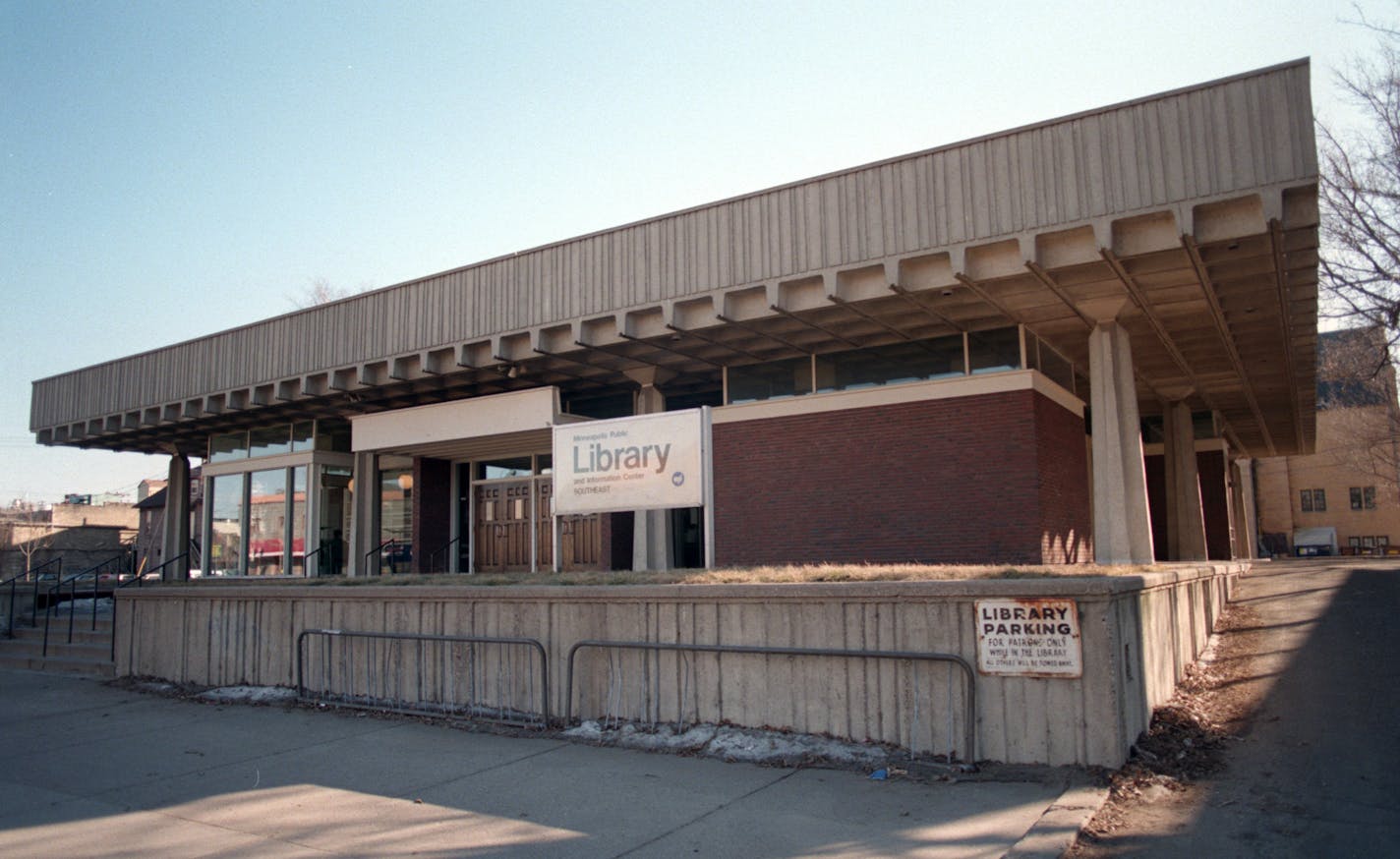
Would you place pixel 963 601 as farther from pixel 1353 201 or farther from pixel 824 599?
pixel 1353 201

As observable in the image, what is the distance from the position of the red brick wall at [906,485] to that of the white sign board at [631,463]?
4.33 m


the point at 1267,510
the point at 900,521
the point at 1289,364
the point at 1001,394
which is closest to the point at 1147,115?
the point at 1001,394

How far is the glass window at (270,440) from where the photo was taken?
2436cm

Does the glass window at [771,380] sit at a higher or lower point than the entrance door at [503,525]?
higher

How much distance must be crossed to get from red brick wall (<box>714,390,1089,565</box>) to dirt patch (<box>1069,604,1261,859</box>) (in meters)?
3.60

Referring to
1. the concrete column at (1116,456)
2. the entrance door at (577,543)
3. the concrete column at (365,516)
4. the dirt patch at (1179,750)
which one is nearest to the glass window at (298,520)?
the concrete column at (365,516)

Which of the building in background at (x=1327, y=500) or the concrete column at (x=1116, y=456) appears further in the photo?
the building in background at (x=1327, y=500)

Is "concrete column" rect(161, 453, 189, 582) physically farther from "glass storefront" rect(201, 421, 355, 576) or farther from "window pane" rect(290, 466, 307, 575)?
"window pane" rect(290, 466, 307, 575)

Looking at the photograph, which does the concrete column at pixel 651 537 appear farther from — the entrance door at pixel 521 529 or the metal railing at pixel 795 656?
the metal railing at pixel 795 656

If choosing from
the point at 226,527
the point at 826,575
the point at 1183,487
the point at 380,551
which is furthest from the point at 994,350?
the point at 226,527

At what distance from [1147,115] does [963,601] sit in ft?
24.4

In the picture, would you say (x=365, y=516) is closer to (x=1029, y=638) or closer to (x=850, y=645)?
(x=850, y=645)

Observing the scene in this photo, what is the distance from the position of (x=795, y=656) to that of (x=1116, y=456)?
910 cm

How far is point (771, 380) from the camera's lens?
17.5m
